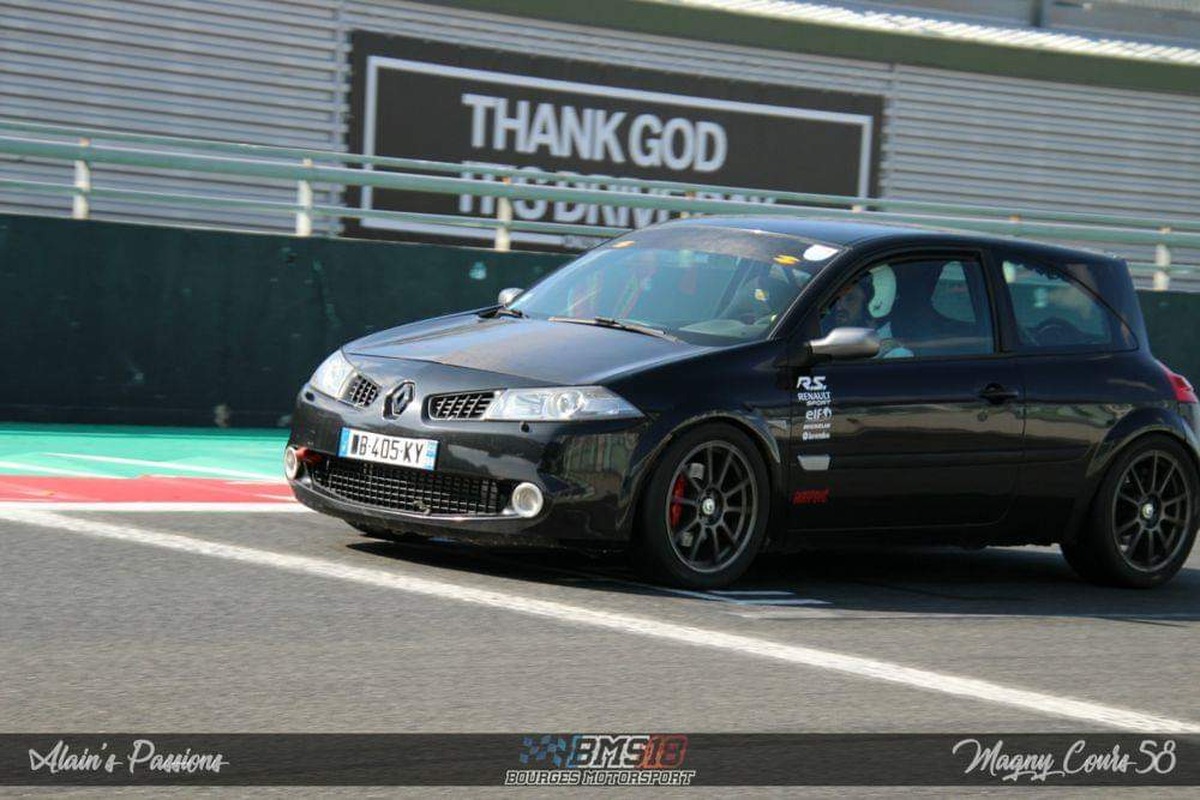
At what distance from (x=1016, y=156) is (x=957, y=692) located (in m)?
24.6

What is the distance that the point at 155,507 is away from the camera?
965cm

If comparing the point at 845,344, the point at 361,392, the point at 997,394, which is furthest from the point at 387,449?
the point at 997,394

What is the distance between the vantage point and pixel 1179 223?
1938cm

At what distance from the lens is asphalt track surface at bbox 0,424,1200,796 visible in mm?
5773

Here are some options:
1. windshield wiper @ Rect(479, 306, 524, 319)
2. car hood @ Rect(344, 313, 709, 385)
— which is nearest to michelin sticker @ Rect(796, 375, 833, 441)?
car hood @ Rect(344, 313, 709, 385)

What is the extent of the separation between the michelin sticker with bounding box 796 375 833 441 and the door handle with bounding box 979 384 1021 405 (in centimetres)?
85

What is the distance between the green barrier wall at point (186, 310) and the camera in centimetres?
1273

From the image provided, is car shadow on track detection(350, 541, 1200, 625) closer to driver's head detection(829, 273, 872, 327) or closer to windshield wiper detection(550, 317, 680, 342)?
windshield wiper detection(550, 317, 680, 342)

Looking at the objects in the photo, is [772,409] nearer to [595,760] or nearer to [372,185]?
[595,760]

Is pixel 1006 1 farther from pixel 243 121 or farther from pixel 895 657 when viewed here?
pixel 895 657

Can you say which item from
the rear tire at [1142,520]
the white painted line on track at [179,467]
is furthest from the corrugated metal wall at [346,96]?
the rear tire at [1142,520]

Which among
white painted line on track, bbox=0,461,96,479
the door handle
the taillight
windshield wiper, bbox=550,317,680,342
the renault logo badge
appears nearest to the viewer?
the renault logo badge

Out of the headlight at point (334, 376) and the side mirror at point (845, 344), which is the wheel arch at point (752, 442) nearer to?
the side mirror at point (845, 344)

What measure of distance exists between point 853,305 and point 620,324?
3.23 ft
